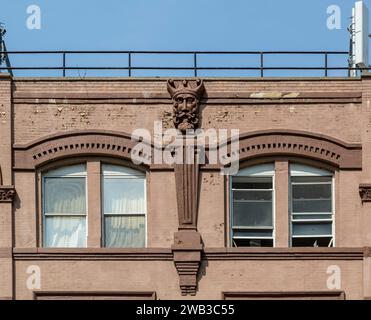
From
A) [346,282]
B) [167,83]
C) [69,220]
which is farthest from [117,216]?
[346,282]

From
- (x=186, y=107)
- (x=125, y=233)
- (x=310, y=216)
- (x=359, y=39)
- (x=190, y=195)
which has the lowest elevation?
(x=125, y=233)

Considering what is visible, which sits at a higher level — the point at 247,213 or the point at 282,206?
the point at 282,206

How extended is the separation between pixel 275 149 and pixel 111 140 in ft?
11.5

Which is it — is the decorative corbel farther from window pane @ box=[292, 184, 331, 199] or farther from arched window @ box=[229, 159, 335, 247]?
window pane @ box=[292, 184, 331, 199]

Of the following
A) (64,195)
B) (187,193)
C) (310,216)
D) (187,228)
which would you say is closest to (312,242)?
(310,216)

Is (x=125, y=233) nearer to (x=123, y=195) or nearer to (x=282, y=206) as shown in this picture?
(x=123, y=195)

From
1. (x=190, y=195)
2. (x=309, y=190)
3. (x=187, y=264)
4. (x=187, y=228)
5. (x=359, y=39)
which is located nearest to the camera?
(x=187, y=264)

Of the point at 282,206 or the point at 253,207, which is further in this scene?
the point at 253,207

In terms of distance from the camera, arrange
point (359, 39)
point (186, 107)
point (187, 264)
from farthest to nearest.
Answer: point (359, 39) < point (186, 107) < point (187, 264)

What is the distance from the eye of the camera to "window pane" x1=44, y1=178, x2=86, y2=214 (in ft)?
108

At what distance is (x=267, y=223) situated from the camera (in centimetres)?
3294

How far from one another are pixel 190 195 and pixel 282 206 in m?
1.98

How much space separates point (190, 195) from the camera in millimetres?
32625

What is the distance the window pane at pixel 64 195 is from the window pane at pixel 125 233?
712 millimetres
